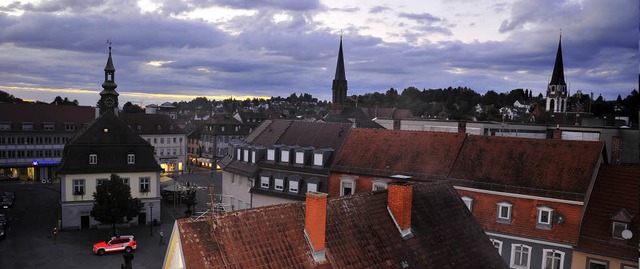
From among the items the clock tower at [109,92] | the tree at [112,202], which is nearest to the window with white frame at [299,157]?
the tree at [112,202]

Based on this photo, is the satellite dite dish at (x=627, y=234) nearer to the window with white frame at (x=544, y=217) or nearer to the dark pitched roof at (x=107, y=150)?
the window with white frame at (x=544, y=217)

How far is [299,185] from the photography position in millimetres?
37344

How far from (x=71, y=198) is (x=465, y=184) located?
3493 centimetres

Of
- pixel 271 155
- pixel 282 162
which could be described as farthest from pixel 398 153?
pixel 271 155

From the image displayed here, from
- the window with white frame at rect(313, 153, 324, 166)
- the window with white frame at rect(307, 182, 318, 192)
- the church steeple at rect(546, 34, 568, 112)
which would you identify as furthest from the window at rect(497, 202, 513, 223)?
the church steeple at rect(546, 34, 568, 112)

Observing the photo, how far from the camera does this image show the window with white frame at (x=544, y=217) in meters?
27.1

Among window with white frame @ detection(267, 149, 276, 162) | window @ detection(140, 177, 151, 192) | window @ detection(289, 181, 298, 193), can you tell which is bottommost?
window @ detection(140, 177, 151, 192)

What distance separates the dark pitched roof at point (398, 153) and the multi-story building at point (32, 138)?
184ft

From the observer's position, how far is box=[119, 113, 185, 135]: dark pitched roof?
84.4 meters

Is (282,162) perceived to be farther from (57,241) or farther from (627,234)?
(627,234)

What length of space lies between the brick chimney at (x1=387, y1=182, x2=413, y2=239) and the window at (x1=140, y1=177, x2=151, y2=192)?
33029 millimetres

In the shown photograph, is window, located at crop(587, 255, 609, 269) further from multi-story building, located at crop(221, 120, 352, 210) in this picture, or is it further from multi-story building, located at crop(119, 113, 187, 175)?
multi-story building, located at crop(119, 113, 187, 175)

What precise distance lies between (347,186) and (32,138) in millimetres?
59006

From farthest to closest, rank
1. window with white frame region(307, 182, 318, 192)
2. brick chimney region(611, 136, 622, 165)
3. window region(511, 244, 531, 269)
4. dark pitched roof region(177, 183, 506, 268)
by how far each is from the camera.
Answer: window with white frame region(307, 182, 318, 192) < brick chimney region(611, 136, 622, 165) < window region(511, 244, 531, 269) < dark pitched roof region(177, 183, 506, 268)
